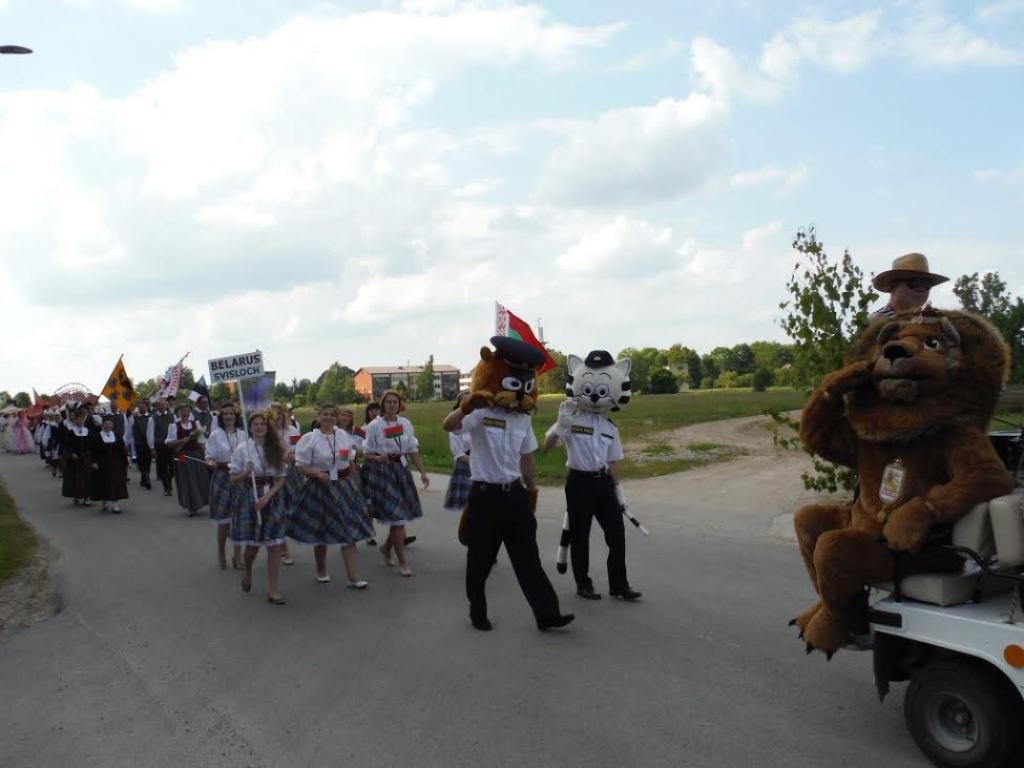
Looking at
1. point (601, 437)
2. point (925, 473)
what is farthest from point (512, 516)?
point (925, 473)

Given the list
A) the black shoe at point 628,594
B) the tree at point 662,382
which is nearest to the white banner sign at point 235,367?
the black shoe at point 628,594

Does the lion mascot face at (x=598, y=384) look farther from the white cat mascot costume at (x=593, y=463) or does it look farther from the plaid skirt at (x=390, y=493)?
the plaid skirt at (x=390, y=493)

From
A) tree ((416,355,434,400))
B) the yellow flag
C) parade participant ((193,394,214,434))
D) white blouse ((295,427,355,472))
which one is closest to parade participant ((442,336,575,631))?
white blouse ((295,427,355,472))

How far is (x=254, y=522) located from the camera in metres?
8.01

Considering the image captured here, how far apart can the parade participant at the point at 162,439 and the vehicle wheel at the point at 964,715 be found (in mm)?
16123

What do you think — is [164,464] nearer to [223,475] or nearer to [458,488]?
[223,475]

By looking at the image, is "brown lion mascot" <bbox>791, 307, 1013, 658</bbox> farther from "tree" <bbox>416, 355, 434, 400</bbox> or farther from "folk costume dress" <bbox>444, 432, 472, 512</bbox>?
"tree" <bbox>416, 355, 434, 400</bbox>

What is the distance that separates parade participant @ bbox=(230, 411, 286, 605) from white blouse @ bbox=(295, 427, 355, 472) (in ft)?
0.78

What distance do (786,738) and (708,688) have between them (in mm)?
731

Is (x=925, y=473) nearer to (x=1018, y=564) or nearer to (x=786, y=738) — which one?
(x=1018, y=564)

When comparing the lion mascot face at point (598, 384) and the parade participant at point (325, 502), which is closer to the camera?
the lion mascot face at point (598, 384)

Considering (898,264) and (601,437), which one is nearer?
(898,264)

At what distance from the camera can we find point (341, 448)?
8.15 meters

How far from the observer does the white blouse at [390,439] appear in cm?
902
